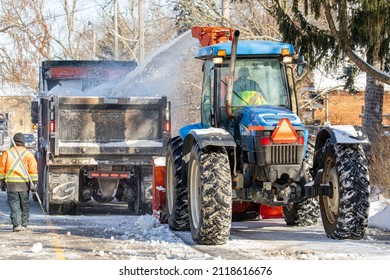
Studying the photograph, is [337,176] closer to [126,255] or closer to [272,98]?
[272,98]

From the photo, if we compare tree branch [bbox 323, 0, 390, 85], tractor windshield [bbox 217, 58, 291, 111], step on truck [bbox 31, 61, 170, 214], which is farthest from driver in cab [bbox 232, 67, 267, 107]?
step on truck [bbox 31, 61, 170, 214]

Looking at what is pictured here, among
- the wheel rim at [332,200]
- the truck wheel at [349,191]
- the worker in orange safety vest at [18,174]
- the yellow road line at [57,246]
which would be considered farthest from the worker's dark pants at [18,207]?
the truck wheel at [349,191]

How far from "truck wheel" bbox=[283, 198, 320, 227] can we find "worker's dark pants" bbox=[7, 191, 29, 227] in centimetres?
430

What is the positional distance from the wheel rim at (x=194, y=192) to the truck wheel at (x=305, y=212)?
201 cm

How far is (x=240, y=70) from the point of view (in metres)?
13.4

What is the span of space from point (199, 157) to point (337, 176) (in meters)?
1.82

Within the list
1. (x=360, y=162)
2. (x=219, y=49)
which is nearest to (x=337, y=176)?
(x=360, y=162)

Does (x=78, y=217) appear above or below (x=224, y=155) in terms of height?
below

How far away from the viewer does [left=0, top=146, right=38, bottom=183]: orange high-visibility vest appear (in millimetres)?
15836

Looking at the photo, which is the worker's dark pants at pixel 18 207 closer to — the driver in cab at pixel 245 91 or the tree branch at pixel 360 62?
the driver in cab at pixel 245 91

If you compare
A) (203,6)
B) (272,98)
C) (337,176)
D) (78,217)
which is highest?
(203,6)

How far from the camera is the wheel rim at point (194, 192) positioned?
42.5ft

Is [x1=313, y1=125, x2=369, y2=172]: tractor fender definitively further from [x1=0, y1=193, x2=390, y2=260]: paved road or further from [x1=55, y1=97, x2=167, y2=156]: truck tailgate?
[x1=55, y1=97, x2=167, y2=156]: truck tailgate

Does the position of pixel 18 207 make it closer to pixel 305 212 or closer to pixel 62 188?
pixel 62 188
